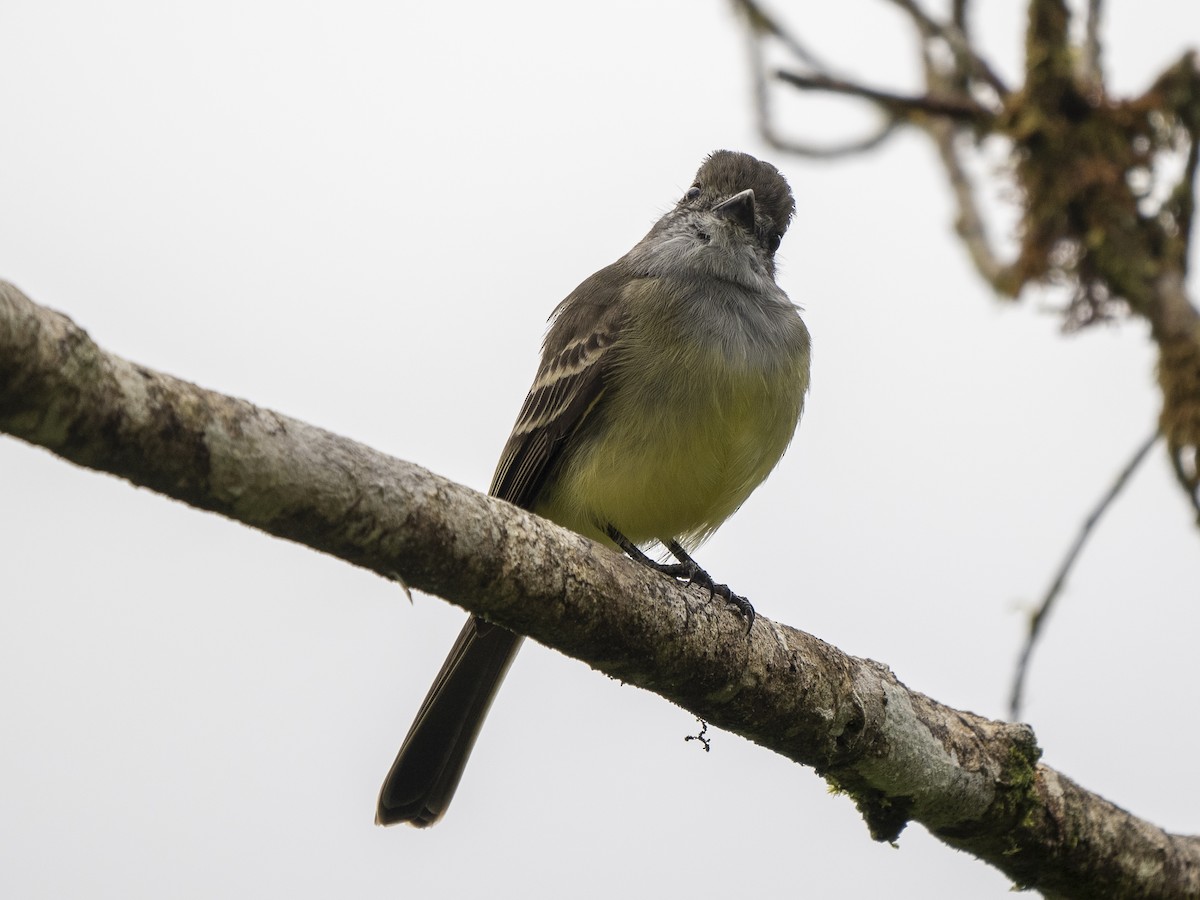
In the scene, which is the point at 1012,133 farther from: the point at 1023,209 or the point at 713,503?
the point at 713,503

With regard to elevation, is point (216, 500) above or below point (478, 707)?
below

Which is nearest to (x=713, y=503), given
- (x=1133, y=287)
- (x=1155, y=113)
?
(x=1133, y=287)

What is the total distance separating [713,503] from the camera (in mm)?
5828

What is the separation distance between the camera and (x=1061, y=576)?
5426 mm

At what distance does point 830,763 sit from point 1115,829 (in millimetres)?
1233

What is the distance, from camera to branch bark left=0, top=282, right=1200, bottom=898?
2980 mm

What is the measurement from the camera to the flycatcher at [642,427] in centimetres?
Result: 559

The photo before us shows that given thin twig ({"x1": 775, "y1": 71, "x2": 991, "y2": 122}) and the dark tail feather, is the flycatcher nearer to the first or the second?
the dark tail feather

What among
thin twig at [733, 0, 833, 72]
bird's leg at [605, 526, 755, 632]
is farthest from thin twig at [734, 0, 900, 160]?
bird's leg at [605, 526, 755, 632]

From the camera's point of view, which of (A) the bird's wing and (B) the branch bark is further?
(A) the bird's wing

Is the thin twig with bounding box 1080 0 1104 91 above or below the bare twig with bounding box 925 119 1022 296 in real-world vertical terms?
above

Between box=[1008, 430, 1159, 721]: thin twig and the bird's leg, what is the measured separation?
1320 millimetres

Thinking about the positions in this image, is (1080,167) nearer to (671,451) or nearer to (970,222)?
(970,222)

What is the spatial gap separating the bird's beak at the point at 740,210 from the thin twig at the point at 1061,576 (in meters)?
2.24
